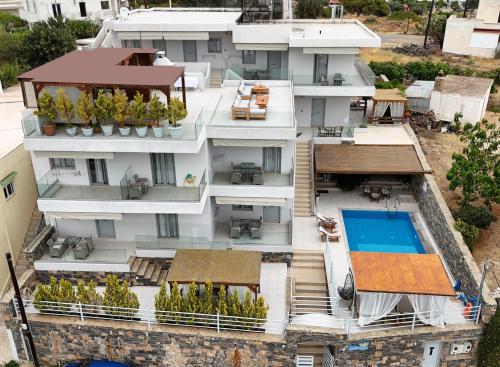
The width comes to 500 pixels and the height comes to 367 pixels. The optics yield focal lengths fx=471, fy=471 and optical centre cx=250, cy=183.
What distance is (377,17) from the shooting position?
96.9 meters

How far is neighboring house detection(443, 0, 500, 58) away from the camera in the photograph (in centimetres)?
6562

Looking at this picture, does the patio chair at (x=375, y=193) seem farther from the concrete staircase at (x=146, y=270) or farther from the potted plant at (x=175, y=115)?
the potted plant at (x=175, y=115)

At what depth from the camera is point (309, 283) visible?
24359 mm

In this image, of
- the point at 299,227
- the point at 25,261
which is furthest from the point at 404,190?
the point at 25,261

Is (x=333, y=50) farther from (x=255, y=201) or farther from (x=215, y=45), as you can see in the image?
(x=255, y=201)

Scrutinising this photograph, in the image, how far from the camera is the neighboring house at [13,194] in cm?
2523

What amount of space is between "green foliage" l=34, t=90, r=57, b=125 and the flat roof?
2.27 ft

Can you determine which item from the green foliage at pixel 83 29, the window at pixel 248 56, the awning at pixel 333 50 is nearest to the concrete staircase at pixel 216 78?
the window at pixel 248 56

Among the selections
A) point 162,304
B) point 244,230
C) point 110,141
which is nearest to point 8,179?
point 110,141

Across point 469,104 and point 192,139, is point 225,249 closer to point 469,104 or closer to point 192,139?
point 192,139

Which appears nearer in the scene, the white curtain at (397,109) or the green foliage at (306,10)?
the white curtain at (397,109)

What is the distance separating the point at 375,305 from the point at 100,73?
16.7 metres

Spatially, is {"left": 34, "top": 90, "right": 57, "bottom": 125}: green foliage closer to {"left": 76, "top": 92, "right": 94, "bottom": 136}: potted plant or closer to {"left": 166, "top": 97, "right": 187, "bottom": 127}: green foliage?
{"left": 76, "top": 92, "right": 94, "bottom": 136}: potted plant

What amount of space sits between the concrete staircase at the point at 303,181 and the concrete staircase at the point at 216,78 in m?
7.13
